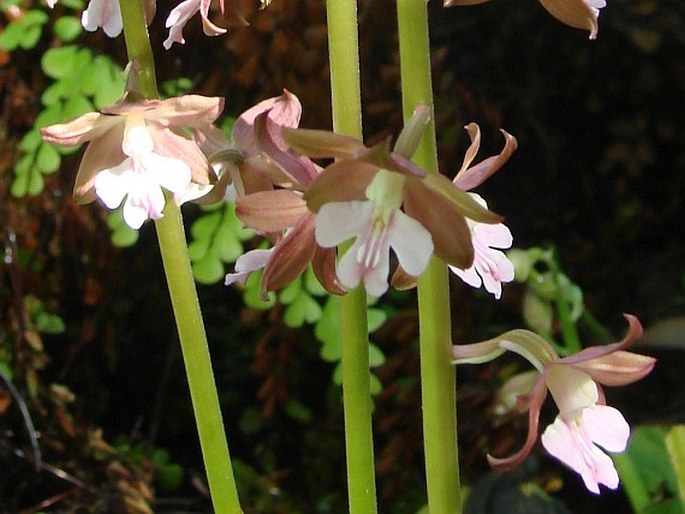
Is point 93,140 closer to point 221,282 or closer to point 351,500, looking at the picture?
point 351,500

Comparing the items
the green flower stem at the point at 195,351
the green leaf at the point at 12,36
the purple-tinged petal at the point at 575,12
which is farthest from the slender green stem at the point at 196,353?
the green leaf at the point at 12,36

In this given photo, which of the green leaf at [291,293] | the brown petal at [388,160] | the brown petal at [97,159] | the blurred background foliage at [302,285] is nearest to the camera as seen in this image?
the brown petal at [388,160]

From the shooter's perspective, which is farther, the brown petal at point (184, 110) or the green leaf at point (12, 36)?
the green leaf at point (12, 36)

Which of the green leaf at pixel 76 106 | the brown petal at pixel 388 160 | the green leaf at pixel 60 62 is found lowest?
the green leaf at pixel 76 106

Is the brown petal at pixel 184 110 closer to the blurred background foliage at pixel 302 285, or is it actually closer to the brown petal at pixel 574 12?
the brown petal at pixel 574 12

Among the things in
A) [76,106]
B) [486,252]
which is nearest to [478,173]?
[486,252]
